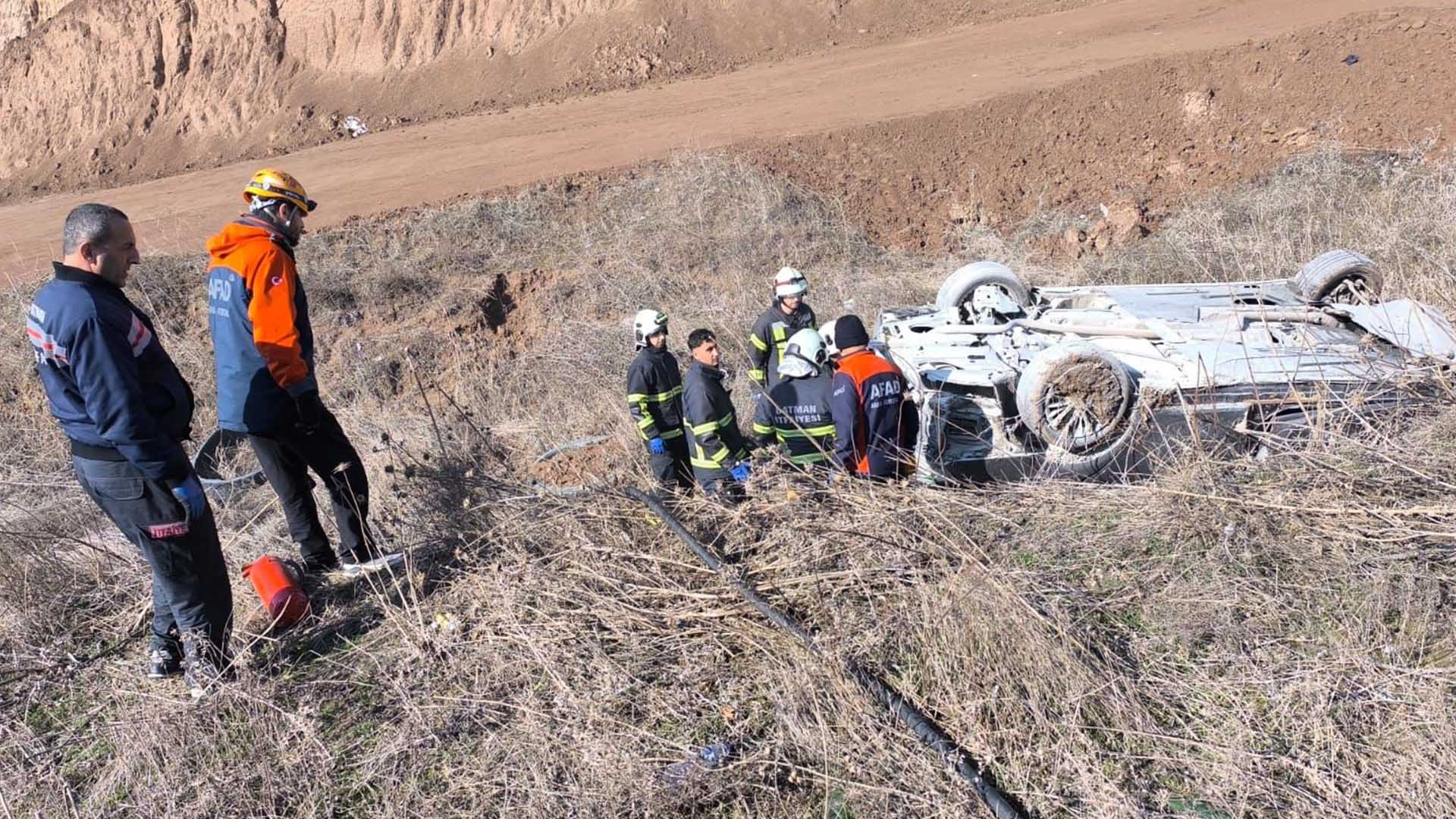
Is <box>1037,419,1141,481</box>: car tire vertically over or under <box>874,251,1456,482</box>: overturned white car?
under

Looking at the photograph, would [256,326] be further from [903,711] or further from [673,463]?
[903,711]

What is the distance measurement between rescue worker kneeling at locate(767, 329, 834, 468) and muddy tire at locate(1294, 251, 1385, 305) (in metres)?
3.45

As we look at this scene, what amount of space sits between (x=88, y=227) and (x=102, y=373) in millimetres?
509

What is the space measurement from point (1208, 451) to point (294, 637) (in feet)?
13.8

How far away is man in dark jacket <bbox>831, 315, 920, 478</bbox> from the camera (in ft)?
14.7

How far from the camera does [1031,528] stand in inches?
155

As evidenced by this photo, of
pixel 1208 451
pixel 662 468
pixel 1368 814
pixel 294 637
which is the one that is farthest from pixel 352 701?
pixel 1208 451

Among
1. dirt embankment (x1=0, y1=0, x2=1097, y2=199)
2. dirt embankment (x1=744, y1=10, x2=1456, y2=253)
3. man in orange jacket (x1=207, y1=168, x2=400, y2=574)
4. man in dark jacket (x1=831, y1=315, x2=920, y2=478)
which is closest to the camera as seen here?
man in orange jacket (x1=207, y1=168, x2=400, y2=574)

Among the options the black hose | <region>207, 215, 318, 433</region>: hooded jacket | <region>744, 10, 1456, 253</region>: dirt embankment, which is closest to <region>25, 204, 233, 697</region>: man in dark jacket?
<region>207, 215, 318, 433</region>: hooded jacket

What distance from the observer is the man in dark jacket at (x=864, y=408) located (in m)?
4.48

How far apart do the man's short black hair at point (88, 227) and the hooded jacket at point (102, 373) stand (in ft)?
0.32

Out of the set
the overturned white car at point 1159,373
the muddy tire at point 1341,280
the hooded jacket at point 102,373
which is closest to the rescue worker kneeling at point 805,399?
the overturned white car at point 1159,373

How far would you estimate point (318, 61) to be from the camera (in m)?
21.5

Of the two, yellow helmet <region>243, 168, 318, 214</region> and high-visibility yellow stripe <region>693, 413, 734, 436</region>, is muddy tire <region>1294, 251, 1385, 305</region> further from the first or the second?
yellow helmet <region>243, 168, 318, 214</region>
